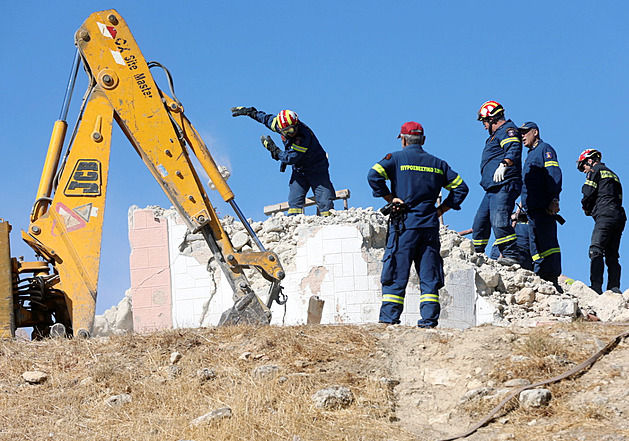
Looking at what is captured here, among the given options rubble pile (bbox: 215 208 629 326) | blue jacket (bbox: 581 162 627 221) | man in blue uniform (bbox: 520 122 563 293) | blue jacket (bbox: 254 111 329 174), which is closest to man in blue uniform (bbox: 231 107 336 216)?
blue jacket (bbox: 254 111 329 174)

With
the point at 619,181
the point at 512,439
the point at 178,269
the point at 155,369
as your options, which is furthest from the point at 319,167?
the point at 512,439

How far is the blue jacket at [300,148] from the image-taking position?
43.9ft

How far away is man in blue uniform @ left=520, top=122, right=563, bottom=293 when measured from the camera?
1230cm

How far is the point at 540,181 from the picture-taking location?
40.5 feet

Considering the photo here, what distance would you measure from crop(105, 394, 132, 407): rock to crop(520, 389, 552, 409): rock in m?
2.90

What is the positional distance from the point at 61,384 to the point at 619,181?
303 inches

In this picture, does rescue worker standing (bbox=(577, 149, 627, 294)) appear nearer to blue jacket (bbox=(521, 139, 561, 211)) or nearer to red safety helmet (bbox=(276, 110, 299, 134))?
blue jacket (bbox=(521, 139, 561, 211))

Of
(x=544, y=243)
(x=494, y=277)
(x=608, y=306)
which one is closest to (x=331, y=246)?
(x=494, y=277)

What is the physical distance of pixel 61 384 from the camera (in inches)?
295

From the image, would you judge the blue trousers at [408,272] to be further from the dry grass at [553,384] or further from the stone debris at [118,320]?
the stone debris at [118,320]

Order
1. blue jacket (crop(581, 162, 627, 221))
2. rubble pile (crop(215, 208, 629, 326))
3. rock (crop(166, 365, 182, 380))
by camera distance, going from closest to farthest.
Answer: rock (crop(166, 365, 182, 380)), blue jacket (crop(581, 162, 627, 221)), rubble pile (crop(215, 208, 629, 326))

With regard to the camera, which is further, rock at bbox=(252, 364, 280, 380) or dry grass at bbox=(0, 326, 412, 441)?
rock at bbox=(252, 364, 280, 380)

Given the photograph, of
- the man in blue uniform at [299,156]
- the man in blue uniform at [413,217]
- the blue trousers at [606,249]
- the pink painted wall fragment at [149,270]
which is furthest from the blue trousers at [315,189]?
the man in blue uniform at [413,217]

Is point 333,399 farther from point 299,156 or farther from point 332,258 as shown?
point 299,156
